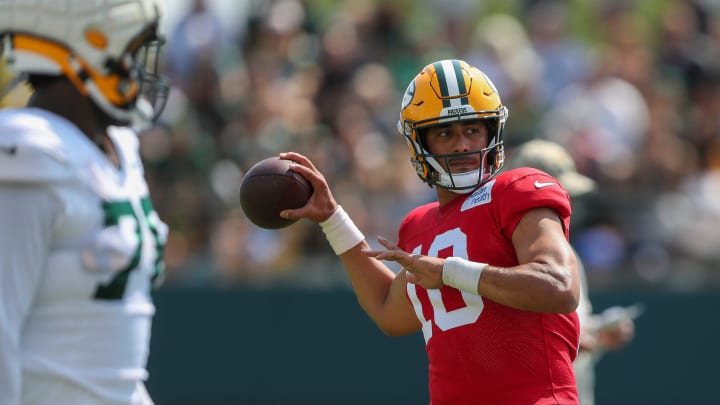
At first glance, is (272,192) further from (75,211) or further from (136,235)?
(75,211)

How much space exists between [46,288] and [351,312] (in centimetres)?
627

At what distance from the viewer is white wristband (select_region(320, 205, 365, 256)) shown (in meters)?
4.73

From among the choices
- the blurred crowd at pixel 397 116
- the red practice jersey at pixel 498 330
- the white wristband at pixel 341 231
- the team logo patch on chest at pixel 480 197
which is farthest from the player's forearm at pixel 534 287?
the blurred crowd at pixel 397 116

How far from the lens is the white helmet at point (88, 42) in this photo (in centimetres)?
378

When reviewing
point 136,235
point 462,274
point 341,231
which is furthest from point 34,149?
point 341,231

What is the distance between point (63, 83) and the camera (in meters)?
3.88

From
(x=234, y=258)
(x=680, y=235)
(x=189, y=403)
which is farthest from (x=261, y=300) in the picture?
(x=680, y=235)

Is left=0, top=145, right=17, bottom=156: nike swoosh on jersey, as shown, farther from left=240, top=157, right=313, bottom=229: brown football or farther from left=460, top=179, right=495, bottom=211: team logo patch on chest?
left=460, top=179, right=495, bottom=211: team logo patch on chest

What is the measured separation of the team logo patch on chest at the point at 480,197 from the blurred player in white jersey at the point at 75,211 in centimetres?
113

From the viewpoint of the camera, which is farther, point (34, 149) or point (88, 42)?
point (88, 42)

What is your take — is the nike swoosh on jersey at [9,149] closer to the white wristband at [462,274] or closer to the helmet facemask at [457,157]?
the white wristband at [462,274]

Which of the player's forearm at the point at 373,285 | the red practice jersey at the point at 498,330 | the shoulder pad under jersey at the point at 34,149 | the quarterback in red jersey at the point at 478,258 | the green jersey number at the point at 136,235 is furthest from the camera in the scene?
the player's forearm at the point at 373,285

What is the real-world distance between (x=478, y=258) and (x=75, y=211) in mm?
1428

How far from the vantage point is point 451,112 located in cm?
433
